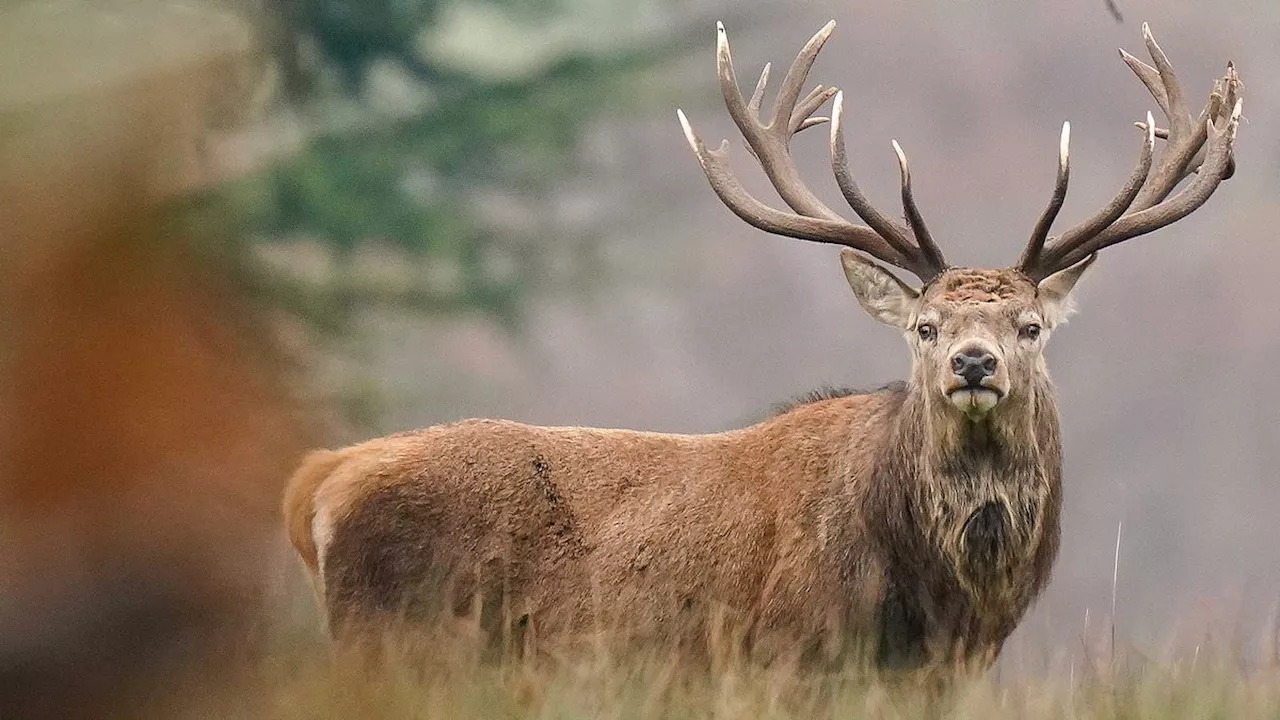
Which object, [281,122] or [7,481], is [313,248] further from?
[7,481]

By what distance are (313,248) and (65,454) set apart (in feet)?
12.9

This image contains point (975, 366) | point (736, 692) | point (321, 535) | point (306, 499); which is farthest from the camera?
point (306, 499)

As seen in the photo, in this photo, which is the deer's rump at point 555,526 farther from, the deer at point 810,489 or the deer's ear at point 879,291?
the deer's ear at point 879,291

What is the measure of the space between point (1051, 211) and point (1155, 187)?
74 cm

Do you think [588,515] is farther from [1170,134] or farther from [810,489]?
[1170,134]

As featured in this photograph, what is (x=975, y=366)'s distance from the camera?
4.20 metres

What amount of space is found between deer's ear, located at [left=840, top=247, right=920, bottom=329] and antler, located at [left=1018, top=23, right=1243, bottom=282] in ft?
1.27

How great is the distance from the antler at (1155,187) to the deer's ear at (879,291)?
1.27 ft

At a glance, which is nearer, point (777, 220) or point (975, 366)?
point (975, 366)

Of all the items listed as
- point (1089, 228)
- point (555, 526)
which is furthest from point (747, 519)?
point (1089, 228)

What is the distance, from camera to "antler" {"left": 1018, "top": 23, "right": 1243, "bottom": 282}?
479 cm

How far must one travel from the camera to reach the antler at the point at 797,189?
491 centimetres

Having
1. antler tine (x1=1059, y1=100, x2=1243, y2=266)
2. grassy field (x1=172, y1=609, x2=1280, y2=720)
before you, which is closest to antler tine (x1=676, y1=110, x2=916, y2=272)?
antler tine (x1=1059, y1=100, x2=1243, y2=266)

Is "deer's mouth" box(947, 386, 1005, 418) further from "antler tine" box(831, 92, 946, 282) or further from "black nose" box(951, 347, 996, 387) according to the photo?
"antler tine" box(831, 92, 946, 282)
